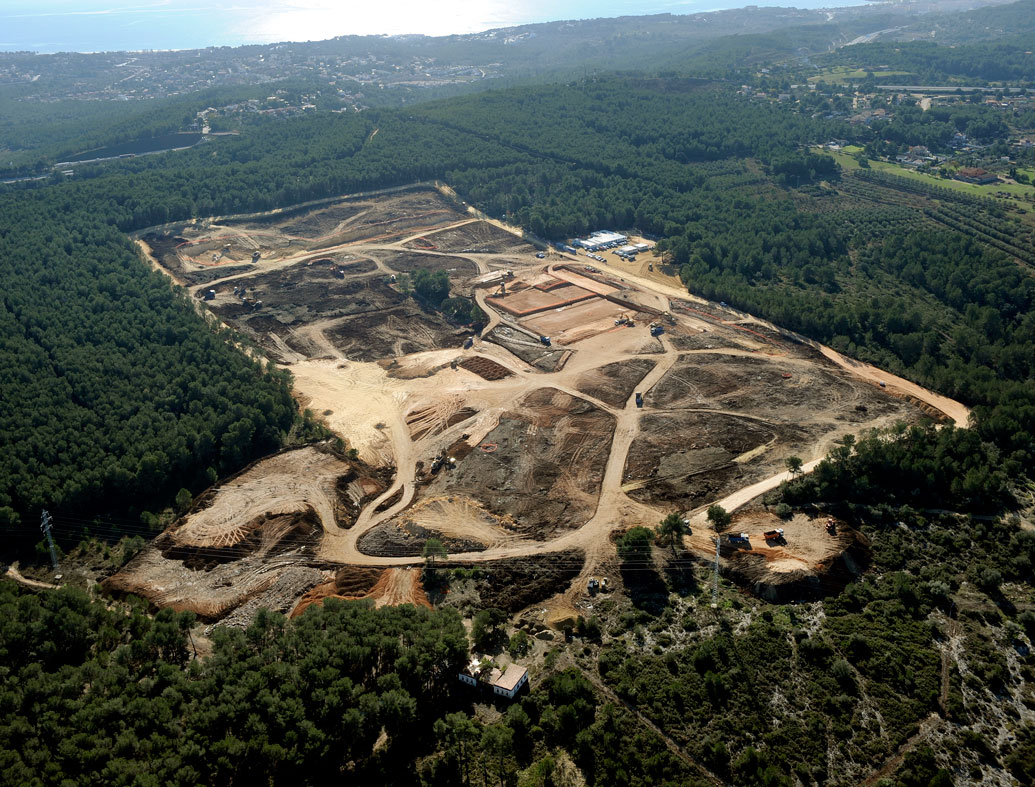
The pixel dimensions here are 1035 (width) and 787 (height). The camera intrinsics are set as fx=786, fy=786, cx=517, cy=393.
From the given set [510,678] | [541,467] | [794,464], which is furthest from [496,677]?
[794,464]

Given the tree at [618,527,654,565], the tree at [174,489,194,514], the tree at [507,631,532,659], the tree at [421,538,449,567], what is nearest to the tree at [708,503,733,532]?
the tree at [618,527,654,565]

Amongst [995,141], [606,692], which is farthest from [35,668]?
[995,141]

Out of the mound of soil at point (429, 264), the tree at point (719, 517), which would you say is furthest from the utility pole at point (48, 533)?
the mound of soil at point (429, 264)

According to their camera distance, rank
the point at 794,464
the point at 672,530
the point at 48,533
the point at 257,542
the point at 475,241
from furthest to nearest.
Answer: the point at 475,241 < the point at 794,464 < the point at 257,542 < the point at 672,530 < the point at 48,533

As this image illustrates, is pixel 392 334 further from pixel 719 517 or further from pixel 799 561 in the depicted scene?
pixel 799 561

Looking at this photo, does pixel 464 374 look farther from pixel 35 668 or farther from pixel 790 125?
pixel 790 125

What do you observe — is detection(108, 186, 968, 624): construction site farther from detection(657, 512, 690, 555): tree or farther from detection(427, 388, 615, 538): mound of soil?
detection(657, 512, 690, 555): tree

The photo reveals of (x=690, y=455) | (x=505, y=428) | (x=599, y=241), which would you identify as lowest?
(x=599, y=241)
